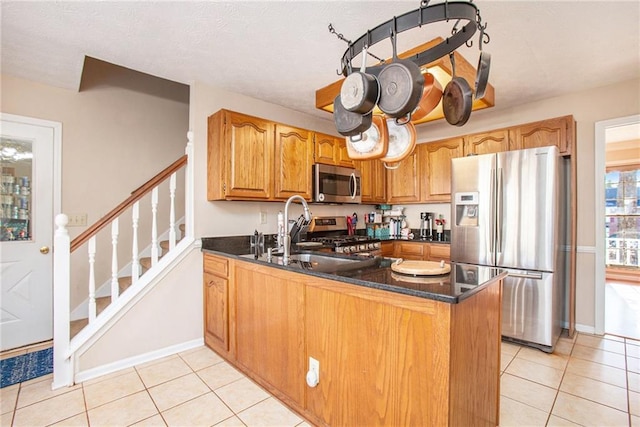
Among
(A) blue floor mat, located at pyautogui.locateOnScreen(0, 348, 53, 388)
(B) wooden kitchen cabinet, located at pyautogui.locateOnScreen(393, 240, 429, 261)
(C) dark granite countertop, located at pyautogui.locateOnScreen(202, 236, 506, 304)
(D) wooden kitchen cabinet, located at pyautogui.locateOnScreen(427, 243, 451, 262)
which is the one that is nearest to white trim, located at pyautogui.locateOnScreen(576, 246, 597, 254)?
(D) wooden kitchen cabinet, located at pyautogui.locateOnScreen(427, 243, 451, 262)

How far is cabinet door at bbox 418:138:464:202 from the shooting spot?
3640 mm

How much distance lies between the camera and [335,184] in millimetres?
3512

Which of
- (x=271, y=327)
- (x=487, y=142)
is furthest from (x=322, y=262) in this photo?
(x=487, y=142)

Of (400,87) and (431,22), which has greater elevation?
(431,22)

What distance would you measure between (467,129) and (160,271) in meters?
3.74

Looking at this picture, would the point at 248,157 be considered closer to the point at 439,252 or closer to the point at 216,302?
the point at 216,302

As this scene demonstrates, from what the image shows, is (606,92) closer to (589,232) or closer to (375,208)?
(589,232)

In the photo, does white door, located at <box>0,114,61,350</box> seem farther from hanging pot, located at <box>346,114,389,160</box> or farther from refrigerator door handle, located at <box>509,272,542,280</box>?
refrigerator door handle, located at <box>509,272,542,280</box>

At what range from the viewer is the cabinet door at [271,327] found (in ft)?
5.86

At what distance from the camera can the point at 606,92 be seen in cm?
294

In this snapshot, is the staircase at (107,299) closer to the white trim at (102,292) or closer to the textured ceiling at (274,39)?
the white trim at (102,292)

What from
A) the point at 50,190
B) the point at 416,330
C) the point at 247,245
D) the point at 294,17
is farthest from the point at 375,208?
the point at 50,190

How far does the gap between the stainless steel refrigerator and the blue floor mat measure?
3679mm

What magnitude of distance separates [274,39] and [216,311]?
7.07ft
